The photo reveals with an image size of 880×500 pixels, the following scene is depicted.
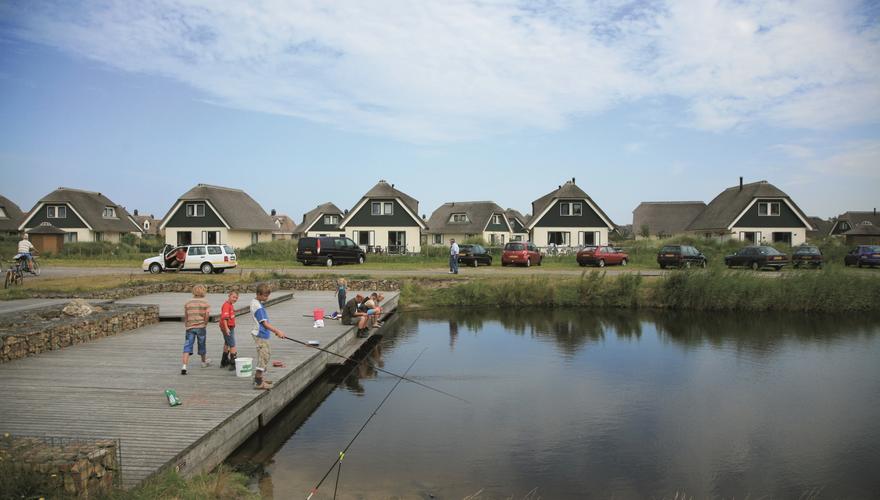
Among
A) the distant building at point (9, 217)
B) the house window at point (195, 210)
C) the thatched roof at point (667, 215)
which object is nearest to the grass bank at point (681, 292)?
the house window at point (195, 210)

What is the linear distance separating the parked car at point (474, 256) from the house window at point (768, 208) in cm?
2860

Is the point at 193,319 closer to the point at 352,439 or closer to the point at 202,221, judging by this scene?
the point at 352,439

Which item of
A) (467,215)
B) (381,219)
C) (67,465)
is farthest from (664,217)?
(67,465)

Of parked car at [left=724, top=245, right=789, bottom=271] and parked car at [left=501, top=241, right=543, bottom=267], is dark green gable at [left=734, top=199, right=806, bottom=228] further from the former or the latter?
parked car at [left=501, top=241, right=543, bottom=267]

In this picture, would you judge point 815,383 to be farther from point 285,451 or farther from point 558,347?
point 285,451

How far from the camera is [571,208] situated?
53000mm

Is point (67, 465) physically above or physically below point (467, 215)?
below

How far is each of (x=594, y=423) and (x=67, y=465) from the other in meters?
8.34

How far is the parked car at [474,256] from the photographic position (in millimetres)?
36750

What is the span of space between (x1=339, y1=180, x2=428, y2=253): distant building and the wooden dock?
3823 cm

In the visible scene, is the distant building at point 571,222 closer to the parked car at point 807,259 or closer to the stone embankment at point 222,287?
the parked car at point 807,259

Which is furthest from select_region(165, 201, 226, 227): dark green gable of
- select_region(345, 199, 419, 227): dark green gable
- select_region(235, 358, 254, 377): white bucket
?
select_region(235, 358, 254, 377): white bucket

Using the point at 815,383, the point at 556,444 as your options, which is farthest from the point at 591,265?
the point at 556,444

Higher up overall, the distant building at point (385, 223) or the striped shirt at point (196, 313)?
the distant building at point (385, 223)
